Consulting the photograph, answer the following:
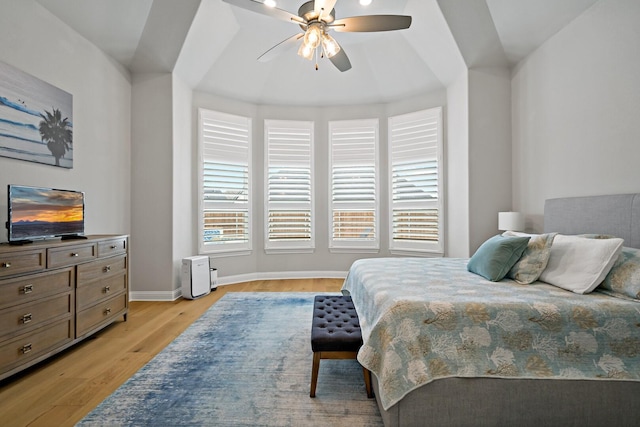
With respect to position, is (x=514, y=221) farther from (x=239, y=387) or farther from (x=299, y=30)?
(x=299, y=30)

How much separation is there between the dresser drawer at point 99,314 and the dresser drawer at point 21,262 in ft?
1.98

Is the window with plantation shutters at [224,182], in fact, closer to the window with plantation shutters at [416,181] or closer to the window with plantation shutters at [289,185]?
the window with plantation shutters at [289,185]

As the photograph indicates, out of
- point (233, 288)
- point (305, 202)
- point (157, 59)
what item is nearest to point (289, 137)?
point (305, 202)

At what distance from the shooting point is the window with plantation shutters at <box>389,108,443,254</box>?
4855 millimetres

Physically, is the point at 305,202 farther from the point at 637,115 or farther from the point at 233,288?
the point at 637,115

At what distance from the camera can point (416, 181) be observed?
198 inches

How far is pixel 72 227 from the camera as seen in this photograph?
115 inches

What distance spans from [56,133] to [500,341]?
4.12 m

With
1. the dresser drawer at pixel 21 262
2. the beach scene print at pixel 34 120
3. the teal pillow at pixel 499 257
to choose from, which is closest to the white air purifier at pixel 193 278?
the beach scene print at pixel 34 120

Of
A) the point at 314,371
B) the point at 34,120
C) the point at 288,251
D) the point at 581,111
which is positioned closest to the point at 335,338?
the point at 314,371

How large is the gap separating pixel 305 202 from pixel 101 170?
2.95m

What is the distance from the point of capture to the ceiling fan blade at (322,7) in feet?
7.82

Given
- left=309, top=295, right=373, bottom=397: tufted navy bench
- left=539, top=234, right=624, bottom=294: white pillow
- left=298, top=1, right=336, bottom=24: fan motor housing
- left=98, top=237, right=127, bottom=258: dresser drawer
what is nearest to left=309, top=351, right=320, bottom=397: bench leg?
left=309, top=295, right=373, bottom=397: tufted navy bench

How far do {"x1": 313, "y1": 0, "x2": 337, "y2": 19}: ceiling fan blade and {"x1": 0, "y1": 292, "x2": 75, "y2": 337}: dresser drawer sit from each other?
3.09 metres
